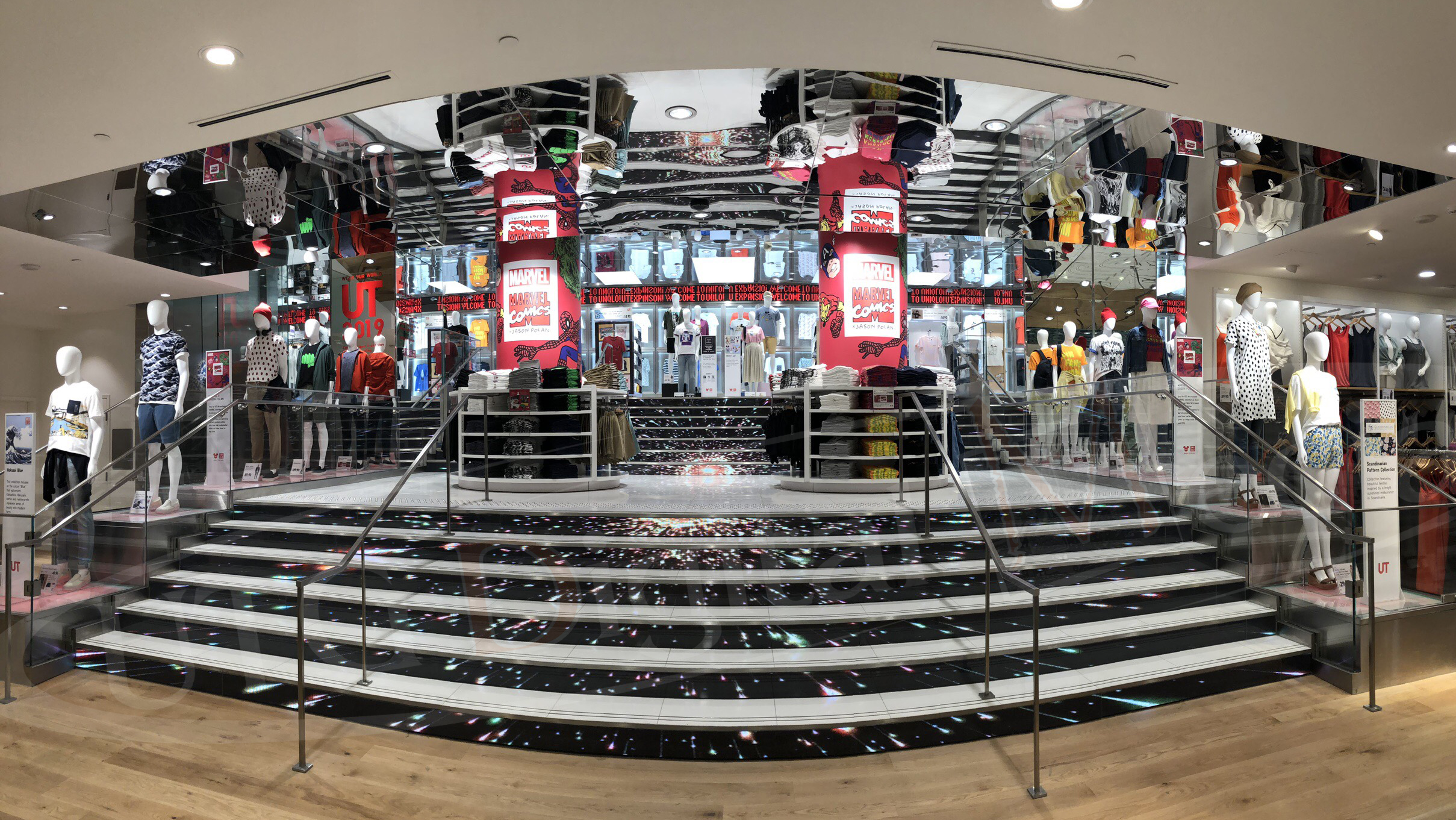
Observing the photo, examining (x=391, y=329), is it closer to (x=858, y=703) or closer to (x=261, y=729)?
(x=261, y=729)

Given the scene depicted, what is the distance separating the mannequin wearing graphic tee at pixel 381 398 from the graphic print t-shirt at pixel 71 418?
239cm

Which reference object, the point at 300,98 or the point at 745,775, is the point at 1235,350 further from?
the point at 300,98

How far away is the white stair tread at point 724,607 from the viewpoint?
3717 mm

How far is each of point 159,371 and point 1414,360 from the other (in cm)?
1349

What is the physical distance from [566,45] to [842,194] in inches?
183

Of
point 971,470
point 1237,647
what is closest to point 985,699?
point 1237,647

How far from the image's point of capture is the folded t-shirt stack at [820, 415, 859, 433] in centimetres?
651

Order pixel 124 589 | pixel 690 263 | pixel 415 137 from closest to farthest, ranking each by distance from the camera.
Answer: pixel 124 589, pixel 415 137, pixel 690 263

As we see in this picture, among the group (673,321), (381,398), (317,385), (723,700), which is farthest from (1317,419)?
(673,321)

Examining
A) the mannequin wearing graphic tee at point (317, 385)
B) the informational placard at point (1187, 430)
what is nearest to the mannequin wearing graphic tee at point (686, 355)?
the mannequin wearing graphic tee at point (317, 385)

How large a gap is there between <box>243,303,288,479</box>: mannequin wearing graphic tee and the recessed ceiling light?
3.32 metres

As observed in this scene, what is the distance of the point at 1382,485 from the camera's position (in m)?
4.34

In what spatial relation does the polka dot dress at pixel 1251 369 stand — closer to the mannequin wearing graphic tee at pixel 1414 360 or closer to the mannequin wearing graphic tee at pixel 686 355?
the mannequin wearing graphic tee at pixel 1414 360

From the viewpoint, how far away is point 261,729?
336 centimetres
